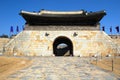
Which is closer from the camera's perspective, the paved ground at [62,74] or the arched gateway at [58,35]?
the paved ground at [62,74]

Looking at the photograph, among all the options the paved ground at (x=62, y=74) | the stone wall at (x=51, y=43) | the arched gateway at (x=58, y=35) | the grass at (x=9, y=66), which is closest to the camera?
the paved ground at (x=62, y=74)

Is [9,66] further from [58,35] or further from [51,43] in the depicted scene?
[58,35]

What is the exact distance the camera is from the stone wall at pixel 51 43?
36.6m

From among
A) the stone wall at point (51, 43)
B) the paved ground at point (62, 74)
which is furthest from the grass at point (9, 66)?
the stone wall at point (51, 43)

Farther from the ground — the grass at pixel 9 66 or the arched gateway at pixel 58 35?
the arched gateway at pixel 58 35

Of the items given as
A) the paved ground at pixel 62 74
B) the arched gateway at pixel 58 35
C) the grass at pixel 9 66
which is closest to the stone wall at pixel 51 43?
the arched gateway at pixel 58 35

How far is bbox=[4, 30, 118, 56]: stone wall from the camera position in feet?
120

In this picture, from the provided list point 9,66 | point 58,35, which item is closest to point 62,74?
point 9,66

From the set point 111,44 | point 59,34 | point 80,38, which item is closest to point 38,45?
point 59,34

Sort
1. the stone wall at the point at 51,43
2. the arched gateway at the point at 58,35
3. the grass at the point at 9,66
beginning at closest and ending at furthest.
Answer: the grass at the point at 9,66
the stone wall at the point at 51,43
the arched gateway at the point at 58,35

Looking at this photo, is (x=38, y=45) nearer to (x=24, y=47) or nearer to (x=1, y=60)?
(x=24, y=47)

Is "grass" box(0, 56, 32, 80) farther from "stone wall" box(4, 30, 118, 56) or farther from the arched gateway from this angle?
the arched gateway

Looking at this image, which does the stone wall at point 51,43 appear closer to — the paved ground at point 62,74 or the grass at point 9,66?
the grass at point 9,66

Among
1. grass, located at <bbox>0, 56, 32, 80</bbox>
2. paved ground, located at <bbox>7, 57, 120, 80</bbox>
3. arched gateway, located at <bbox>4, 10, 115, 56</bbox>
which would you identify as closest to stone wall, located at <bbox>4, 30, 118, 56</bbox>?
arched gateway, located at <bbox>4, 10, 115, 56</bbox>
